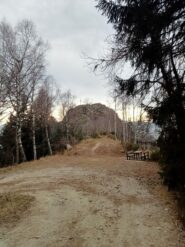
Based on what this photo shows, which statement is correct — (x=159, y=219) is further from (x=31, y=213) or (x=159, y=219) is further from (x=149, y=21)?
(x=149, y=21)

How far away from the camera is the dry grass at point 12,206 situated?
10.4 m

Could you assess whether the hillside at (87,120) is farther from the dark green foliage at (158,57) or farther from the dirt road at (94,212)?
the dark green foliage at (158,57)

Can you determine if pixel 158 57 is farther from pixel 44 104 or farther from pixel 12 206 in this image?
pixel 44 104

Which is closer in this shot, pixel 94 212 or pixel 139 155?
pixel 94 212

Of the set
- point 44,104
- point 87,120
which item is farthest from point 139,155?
point 87,120

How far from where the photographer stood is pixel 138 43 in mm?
10578

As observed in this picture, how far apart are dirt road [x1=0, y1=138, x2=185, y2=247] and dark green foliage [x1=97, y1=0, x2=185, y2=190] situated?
6.07ft

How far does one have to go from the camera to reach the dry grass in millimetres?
10406

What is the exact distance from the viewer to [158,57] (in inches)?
400

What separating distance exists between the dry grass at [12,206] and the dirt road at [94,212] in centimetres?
22

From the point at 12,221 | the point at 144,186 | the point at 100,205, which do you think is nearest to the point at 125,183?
the point at 144,186

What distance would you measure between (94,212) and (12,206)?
103 inches

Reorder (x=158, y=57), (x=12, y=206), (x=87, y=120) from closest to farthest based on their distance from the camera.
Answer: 1. (x=158, y=57)
2. (x=12, y=206)
3. (x=87, y=120)

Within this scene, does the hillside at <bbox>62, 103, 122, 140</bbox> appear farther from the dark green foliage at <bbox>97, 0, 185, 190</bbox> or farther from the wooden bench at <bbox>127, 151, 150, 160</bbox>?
the dark green foliage at <bbox>97, 0, 185, 190</bbox>
